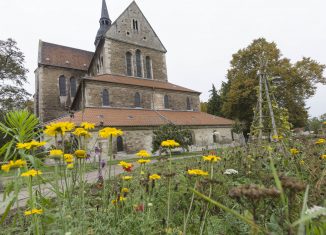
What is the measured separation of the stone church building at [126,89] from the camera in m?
18.2

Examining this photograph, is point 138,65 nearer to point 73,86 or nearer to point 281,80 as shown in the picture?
point 73,86

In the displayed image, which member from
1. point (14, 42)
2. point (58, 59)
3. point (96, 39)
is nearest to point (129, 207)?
point (14, 42)

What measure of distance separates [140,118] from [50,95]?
13.5 meters

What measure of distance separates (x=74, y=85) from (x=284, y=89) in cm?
2549

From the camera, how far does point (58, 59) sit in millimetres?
26969

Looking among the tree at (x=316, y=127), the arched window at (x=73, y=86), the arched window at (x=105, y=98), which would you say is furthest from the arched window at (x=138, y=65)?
the tree at (x=316, y=127)

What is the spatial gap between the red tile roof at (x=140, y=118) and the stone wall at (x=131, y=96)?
87cm

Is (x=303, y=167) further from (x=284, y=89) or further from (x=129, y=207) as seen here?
(x=284, y=89)

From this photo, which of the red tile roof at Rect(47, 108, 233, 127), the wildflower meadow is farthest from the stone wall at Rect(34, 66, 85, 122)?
the wildflower meadow

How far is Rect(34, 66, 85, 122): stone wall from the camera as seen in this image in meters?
24.9

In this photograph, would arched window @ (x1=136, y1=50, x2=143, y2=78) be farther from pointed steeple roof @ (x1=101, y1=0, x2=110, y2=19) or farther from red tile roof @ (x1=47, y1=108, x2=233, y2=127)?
pointed steeple roof @ (x1=101, y1=0, x2=110, y2=19)

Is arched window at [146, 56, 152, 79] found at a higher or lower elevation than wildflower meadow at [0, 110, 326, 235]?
higher

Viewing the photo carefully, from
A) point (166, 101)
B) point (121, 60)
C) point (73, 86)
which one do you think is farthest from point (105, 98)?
point (73, 86)

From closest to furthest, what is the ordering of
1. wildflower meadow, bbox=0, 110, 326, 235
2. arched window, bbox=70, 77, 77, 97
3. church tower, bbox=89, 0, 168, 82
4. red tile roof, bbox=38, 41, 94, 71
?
wildflower meadow, bbox=0, 110, 326, 235 < church tower, bbox=89, 0, 168, 82 < red tile roof, bbox=38, 41, 94, 71 < arched window, bbox=70, 77, 77, 97
